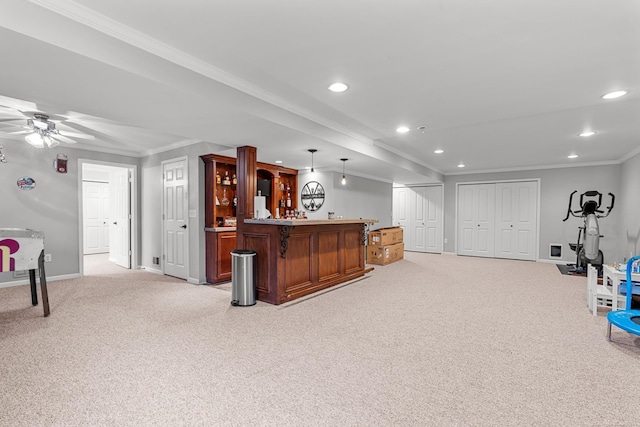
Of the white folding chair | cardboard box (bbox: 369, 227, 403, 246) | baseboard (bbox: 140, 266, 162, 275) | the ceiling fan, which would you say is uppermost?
the ceiling fan

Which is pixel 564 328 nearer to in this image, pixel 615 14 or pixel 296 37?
pixel 615 14

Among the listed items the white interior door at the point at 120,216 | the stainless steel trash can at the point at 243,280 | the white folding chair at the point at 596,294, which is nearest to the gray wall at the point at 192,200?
the white interior door at the point at 120,216

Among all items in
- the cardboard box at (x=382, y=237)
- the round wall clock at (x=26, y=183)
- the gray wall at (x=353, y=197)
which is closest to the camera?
the round wall clock at (x=26, y=183)

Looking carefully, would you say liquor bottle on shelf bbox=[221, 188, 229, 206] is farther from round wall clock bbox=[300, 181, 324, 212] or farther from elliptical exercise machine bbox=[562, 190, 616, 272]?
elliptical exercise machine bbox=[562, 190, 616, 272]

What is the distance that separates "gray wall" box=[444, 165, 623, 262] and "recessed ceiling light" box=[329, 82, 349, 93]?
7.08 metres

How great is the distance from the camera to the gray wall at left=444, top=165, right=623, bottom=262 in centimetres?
721

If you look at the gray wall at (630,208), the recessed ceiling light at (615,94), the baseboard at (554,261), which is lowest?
the baseboard at (554,261)

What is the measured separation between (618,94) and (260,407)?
4253 mm

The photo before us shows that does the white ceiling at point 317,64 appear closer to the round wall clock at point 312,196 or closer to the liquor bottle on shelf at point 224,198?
the liquor bottle on shelf at point 224,198

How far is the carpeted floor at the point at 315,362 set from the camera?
194 centimetres

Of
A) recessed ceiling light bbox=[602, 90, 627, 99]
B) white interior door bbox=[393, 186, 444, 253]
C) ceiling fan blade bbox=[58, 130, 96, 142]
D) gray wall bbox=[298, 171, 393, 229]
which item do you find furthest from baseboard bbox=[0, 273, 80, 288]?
white interior door bbox=[393, 186, 444, 253]

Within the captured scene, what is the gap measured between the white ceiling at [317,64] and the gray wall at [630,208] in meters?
2.29

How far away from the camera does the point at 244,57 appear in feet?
8.39

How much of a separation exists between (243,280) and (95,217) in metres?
7.44
